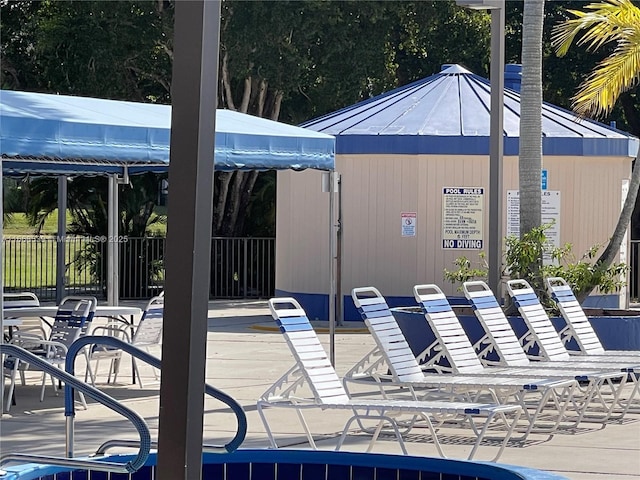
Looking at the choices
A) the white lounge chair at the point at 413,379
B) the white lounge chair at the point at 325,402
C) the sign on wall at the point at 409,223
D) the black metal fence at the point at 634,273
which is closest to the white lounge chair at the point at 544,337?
the white lounge chair at the point at 413,379

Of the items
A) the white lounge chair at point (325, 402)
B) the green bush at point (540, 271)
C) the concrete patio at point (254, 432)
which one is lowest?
the concrete patio at point (254, 432)

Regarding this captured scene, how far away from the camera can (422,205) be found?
2083cm

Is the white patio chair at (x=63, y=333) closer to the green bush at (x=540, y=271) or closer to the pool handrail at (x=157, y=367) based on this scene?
the green bush at (x=540, y=271)

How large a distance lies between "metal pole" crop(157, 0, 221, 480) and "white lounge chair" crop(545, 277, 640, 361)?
918 centimetres

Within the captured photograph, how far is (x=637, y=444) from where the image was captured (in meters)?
10.1

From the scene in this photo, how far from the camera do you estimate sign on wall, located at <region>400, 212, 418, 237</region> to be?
2086cm

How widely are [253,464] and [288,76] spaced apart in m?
20.8

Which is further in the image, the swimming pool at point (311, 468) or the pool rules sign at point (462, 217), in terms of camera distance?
the pool rules sign at point (462, 217)

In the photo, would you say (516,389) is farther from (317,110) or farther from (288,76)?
(317,110)

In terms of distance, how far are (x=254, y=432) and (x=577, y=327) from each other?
12.9 feet

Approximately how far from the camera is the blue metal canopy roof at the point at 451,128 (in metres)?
20.4

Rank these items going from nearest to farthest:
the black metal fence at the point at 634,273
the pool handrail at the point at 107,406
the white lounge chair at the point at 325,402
→ the pool handrail at the point at 107,406 → the white lounge chair at the point at 325,402 → the black metal fence at the point at 634,273

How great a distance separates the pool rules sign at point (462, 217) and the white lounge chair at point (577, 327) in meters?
7.22

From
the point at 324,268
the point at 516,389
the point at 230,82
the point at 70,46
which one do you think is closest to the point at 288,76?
the point at 230,82
